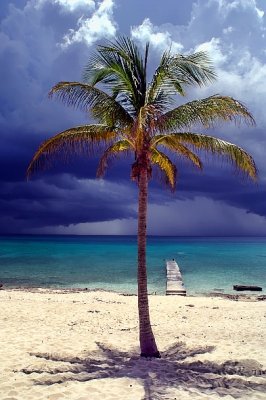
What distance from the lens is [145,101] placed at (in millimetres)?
9602

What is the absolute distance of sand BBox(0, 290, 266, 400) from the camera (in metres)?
8.04

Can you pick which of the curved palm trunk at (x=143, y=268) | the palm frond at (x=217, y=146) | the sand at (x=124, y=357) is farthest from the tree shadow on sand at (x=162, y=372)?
the palm frond at (x=217, y=146)

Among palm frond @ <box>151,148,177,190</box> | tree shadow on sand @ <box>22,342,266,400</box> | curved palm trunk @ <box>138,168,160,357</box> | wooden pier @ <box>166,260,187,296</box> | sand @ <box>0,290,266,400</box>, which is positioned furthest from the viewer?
wooden pier @ <box>166,260,187,296</box>

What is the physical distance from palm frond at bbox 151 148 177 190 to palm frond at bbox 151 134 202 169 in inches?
27.5

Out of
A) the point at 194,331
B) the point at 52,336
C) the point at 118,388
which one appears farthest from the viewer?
the point at 194,331

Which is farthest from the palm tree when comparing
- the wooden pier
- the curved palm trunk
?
the wooden pier

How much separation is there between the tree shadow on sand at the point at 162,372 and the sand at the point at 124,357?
0.02 metres

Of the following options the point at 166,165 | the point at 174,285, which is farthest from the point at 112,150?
the point at 174,285

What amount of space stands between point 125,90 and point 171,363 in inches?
282

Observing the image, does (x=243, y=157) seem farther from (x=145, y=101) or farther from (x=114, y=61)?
(x=114, y=61)

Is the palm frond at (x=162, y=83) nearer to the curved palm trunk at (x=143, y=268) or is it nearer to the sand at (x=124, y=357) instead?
the curved palm trunk at (x=143, y=268)

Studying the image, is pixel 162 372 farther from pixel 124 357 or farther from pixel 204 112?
pixel 204 112

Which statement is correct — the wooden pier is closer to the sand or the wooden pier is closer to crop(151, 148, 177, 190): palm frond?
the sand

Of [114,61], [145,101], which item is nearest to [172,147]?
[145,101]
